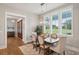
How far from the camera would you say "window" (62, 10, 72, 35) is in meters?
1.77

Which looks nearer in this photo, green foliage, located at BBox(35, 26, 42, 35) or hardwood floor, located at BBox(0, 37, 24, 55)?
hardwood floor, located at BBox(0, 37, 24, 55)

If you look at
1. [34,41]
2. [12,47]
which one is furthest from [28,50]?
[12,47]

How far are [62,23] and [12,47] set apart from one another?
3.83 feet

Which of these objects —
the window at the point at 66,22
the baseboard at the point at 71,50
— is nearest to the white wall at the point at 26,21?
the window at the point at 66,22

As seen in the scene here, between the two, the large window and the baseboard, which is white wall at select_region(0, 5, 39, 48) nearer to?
the large window

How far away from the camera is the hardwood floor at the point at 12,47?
1.76 metres

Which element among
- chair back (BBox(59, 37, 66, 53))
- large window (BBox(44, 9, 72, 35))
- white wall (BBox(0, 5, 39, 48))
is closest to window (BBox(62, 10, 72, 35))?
large window (BBox(44, 9, 72, 35))

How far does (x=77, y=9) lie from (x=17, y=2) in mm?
1214

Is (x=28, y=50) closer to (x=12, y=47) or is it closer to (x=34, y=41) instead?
(x=34, y=41)

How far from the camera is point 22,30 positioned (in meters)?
1.98

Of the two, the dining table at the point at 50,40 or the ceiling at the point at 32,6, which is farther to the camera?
the dining table at the point at 50,40

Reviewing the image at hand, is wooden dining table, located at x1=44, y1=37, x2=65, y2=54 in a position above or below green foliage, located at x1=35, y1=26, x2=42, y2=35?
below

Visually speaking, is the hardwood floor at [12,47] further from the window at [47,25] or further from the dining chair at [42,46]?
the window at [47,25]


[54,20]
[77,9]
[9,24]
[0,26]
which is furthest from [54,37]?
[0,26]
